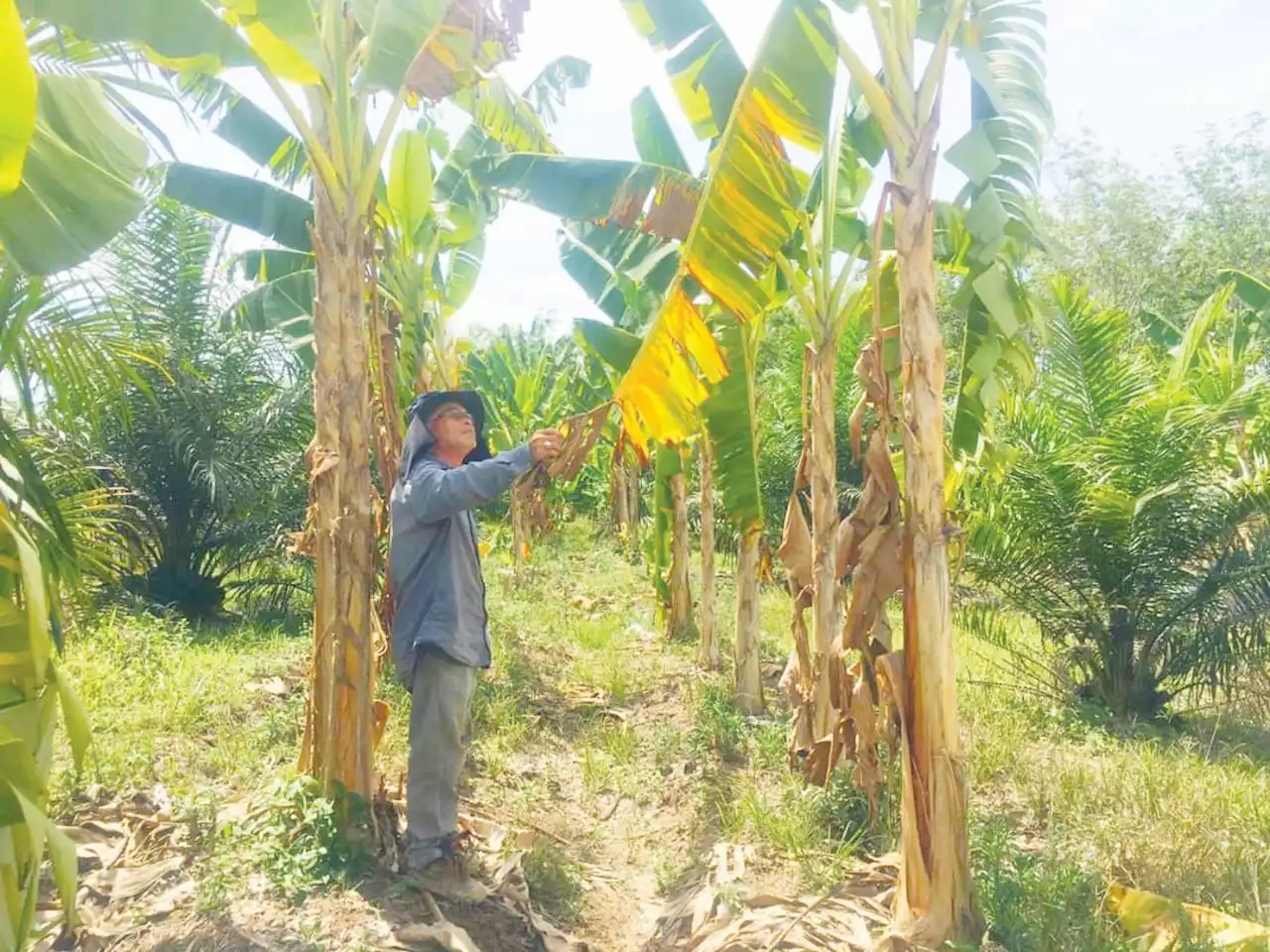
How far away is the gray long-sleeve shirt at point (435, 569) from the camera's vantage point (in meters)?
3.72

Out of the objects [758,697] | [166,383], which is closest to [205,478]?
[166,383]

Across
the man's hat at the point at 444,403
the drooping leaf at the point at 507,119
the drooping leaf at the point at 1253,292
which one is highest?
the drooping leaf at the point at 507,119

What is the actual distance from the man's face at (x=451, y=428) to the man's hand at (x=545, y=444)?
53cm

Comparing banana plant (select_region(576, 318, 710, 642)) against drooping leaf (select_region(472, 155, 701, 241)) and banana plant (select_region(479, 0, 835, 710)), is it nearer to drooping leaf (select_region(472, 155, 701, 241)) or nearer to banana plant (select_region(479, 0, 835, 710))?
banana plant (select_region(479, 0, 835, 710))

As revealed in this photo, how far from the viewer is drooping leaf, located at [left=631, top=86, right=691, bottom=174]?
21.3 feet

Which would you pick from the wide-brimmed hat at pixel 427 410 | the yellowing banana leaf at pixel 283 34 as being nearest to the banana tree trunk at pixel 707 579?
the wide-brimmed hat at pixel 427 410

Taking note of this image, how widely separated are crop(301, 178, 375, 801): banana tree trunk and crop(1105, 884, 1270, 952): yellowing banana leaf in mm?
3052

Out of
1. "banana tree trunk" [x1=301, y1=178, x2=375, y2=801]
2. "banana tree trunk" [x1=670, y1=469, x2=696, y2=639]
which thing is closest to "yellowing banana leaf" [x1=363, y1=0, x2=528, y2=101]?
"banana tree trunk" [x1=301, y1=178, x2=375, y2=801]

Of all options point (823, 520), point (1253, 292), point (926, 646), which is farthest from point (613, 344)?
point (1253, 292)

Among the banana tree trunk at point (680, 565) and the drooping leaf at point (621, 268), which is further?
the banana tree trunk at point (680, 565)

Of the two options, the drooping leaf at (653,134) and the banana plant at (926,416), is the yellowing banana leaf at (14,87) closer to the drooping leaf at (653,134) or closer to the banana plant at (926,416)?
the banana plant at (926,416)

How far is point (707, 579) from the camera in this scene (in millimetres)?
7508

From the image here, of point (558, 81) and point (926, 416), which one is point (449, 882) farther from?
point (558, 81)

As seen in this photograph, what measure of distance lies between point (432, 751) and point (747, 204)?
2602 millimetres
